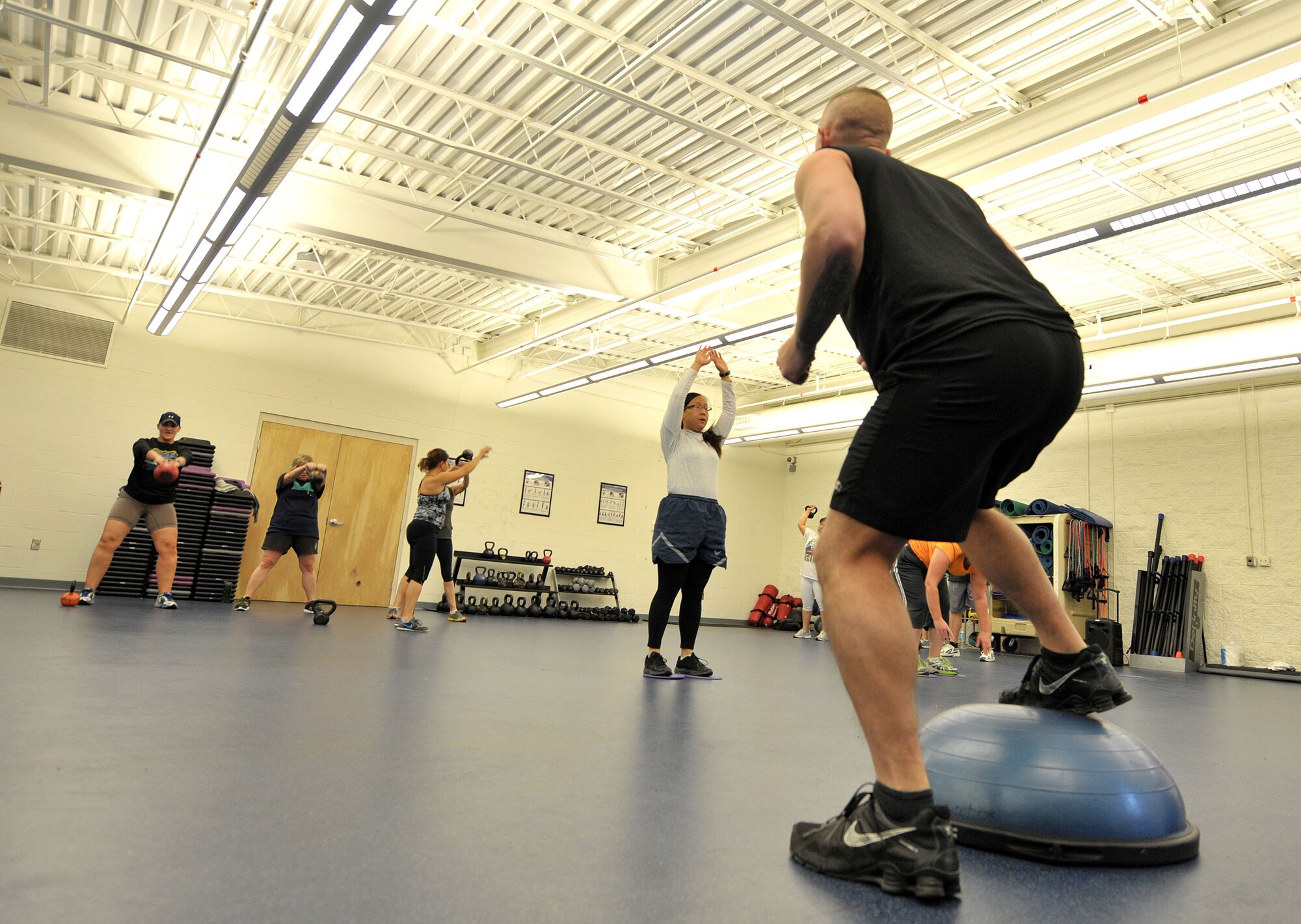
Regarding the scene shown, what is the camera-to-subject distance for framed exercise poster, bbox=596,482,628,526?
1340cm

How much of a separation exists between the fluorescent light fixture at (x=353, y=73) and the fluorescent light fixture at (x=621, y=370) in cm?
519

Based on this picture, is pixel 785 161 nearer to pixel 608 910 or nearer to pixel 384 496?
pixel 608 910

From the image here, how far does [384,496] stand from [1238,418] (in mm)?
11348

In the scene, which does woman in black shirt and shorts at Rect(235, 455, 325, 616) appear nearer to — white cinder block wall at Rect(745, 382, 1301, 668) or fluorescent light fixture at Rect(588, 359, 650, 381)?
fluorescent light fixture at Rect(588, 359, 650, 381)

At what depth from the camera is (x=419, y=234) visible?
7.66 m

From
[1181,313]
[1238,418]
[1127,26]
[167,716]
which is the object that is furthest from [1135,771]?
[1238,418]

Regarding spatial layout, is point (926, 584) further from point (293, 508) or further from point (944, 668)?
point (293, 508)

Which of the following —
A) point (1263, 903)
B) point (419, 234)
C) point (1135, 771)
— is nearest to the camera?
point (1263, 903)

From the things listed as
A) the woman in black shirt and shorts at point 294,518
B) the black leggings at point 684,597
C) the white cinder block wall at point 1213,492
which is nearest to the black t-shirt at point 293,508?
the woman in black shirt and shorts at point 294,518

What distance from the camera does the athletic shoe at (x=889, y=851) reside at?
3.59 feet

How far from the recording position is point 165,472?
5.73 metres

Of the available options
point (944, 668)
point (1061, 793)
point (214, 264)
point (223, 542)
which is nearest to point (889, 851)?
point (1061, 793)

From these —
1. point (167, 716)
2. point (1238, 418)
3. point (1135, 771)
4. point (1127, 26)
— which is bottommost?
point (167, 716)

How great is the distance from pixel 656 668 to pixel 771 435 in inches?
376
